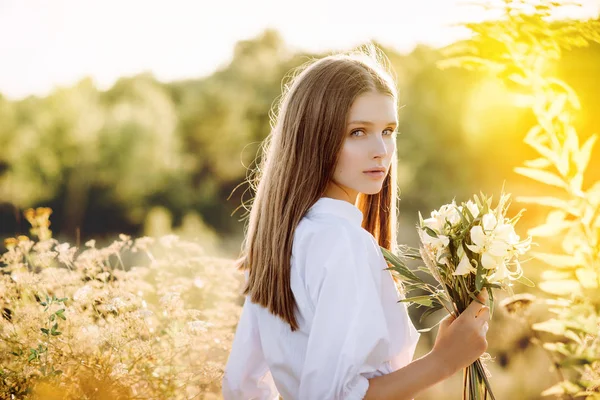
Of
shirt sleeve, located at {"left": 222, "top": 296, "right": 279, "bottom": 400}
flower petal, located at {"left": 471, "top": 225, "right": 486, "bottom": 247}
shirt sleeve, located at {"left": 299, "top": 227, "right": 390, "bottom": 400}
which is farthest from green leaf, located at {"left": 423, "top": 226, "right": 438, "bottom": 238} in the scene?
shirt sleeve, located at {"left": 222, "top": 296, "right": 279, "bottom": 400}

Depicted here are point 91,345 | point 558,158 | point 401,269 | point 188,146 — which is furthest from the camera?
point 188,146

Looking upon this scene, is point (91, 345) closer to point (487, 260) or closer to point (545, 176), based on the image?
point (487, 260)

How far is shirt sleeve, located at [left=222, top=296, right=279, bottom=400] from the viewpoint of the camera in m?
1.97

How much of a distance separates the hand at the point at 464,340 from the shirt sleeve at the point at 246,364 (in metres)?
0.66

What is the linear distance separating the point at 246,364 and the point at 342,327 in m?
0.62

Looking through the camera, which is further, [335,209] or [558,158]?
[335,209]

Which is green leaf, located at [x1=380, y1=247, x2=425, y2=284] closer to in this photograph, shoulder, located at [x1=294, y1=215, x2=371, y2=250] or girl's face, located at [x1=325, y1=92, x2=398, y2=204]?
shoulder, located at [x1=294, y1=215, x2=371, y2=250]

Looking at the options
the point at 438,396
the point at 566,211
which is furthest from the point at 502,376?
the point at 566,211

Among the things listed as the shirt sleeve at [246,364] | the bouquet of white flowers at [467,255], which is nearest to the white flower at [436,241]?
the bouquet of white flowers at [467,255]

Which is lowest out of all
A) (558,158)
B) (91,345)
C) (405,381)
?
(91,345)

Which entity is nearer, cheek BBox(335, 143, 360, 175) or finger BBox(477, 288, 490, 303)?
finger BBox(477, 288, 490, 303)

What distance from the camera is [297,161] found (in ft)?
6.06

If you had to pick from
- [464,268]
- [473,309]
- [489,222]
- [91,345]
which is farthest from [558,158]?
[91,345]

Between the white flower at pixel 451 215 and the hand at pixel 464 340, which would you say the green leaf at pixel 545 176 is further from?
the hand at pixel 464 340
